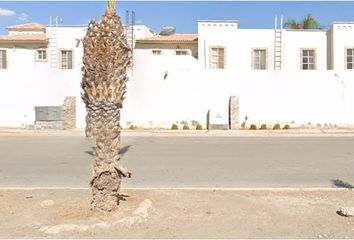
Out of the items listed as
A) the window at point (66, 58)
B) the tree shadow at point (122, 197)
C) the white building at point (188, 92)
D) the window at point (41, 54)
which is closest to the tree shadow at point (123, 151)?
the tree shadow at point (122, 197)

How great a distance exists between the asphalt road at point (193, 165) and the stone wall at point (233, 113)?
763 centimetres

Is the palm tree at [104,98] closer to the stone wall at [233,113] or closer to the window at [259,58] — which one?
the stone wall at [233,113]

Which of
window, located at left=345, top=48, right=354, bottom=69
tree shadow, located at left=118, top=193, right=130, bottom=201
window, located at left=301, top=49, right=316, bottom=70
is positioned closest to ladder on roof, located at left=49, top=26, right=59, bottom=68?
window, located at left=301, top=49, right=316, bottom=70

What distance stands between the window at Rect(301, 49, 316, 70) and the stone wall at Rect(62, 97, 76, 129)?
14989 millimetres

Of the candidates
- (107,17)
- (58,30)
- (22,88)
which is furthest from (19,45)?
(107,17)

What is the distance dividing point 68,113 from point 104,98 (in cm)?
1854

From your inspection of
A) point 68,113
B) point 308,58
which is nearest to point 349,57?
point 308,58

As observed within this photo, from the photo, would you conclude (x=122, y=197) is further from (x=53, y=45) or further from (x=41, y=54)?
(x=41, y=54)

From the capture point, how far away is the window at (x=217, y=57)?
27656 millimetres

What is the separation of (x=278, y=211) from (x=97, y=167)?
2.55 meters

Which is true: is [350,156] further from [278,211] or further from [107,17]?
[107,17]

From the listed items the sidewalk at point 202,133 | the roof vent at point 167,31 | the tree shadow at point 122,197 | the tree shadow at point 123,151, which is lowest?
the tree shadow at point 122,197

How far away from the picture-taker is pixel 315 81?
25344mm

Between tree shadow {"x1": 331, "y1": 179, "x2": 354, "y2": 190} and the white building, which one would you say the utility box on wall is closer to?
the white building
